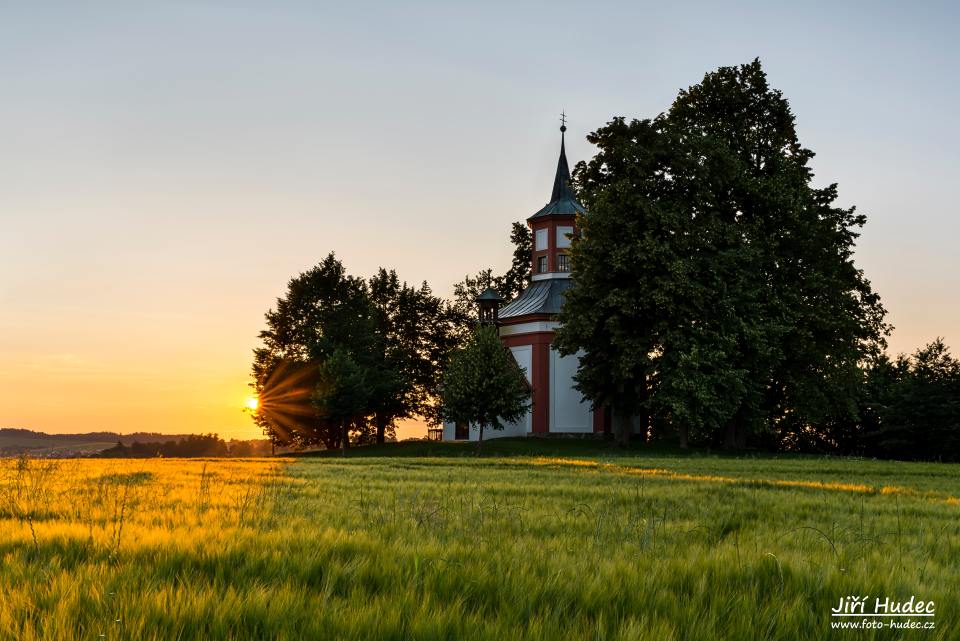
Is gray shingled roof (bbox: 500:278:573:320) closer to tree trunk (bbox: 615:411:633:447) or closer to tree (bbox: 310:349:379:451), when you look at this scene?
tree (bbox: 310:349:379:451)

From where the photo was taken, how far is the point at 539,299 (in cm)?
6112

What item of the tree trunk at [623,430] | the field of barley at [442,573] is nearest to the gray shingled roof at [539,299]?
the tree trunk at [623,430]

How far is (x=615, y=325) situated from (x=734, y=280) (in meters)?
6.94

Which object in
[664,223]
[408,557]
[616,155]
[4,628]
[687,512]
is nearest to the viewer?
[4,628]

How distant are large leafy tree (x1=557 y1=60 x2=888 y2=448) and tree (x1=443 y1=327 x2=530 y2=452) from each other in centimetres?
704

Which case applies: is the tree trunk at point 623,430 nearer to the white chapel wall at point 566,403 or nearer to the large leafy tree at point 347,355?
the white chapel wall at point 566,403

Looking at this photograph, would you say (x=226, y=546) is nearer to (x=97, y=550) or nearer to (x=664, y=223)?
(x=97, y=550)

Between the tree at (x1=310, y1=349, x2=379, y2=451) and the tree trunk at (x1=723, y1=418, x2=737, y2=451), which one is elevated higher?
the tree at (x1=310, y1=349, x2=379, y2=451)

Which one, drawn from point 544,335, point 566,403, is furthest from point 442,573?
point 544,335

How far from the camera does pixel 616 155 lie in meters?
41.5

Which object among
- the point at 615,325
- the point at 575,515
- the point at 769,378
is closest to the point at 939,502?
the point at 575,515

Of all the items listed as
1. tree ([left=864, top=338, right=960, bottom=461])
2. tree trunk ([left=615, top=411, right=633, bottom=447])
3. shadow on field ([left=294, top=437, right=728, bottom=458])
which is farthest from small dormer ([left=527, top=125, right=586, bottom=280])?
tree ([left=864, top=338, right=960, bottom=461])

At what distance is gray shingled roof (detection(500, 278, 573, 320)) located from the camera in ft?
195

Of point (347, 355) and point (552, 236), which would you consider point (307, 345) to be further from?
point (552, 236)
